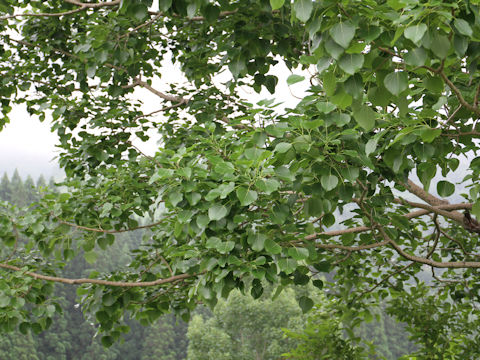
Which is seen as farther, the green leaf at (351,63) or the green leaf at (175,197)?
the green leaf at (175,197)

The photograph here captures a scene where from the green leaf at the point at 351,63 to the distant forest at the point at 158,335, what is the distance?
25.4 metres

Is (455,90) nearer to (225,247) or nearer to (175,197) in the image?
(225,247)

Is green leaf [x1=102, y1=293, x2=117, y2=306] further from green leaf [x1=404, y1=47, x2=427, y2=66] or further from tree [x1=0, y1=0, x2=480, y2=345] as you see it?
green leaf [x1=404, y1=47, x2=427, y2=66]

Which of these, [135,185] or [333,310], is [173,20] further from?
[333,310]

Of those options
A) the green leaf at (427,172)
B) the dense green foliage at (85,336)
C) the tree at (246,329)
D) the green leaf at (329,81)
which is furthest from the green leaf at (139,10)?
the dense green foliage at (85,336)

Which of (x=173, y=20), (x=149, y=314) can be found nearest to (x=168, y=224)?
(x=149, y=314)

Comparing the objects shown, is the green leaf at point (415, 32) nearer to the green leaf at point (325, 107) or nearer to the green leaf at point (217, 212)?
the green leaf at point (325, 107)

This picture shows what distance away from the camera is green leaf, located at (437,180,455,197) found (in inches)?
105

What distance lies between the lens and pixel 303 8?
161cm

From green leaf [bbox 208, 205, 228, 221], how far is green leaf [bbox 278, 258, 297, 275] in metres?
0.39

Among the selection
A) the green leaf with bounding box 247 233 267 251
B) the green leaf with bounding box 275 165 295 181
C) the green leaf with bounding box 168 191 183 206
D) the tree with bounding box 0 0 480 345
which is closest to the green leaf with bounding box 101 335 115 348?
the tree with bounding box 0 0 480 345

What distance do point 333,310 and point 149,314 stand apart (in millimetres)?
2369

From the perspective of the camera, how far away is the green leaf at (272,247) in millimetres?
2424

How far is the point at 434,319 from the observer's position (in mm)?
5512
